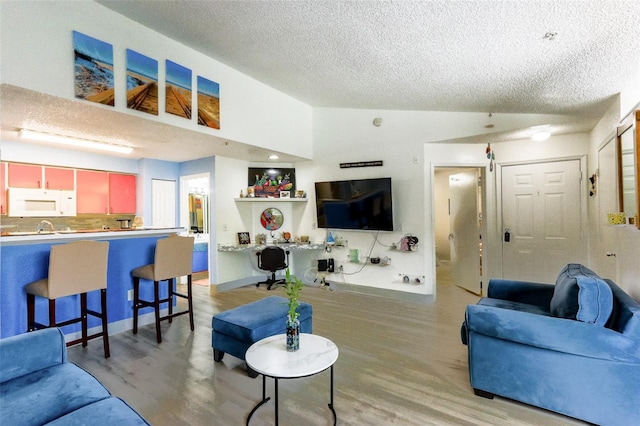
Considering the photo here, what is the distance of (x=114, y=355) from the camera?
9.27 feet

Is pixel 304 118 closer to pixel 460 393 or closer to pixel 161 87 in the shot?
pixel 161 87

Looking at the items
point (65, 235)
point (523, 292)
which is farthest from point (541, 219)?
point (65, 235)

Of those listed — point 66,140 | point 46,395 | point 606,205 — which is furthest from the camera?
point 66,140

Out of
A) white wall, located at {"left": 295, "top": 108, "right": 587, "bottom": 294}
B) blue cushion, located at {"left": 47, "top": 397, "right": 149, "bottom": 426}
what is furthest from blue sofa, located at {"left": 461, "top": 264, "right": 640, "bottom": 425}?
white wall, located at {"left": 295, "top": 108, "right": 587, "bottom": 294}

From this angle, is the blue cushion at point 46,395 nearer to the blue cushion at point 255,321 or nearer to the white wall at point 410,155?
the blue cushion at point 255,321

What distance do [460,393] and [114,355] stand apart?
120 inches

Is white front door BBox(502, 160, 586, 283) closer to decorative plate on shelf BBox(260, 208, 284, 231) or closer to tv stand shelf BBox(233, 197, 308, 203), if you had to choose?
tv stand shelf BBox(233, 197, 308, 203)

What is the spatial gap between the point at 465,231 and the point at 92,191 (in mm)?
6236

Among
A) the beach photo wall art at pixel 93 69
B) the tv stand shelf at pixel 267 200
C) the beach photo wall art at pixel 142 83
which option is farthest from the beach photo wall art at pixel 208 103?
the tv stand shelf at pixel 267 200

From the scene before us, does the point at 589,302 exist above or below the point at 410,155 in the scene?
below

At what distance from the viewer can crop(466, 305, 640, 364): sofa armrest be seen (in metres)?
1.77

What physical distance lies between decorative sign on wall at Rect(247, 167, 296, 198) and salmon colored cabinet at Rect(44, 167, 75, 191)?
276 centimetres

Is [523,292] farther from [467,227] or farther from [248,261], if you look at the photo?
[248,261]

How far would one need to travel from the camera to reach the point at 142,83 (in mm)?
2953
